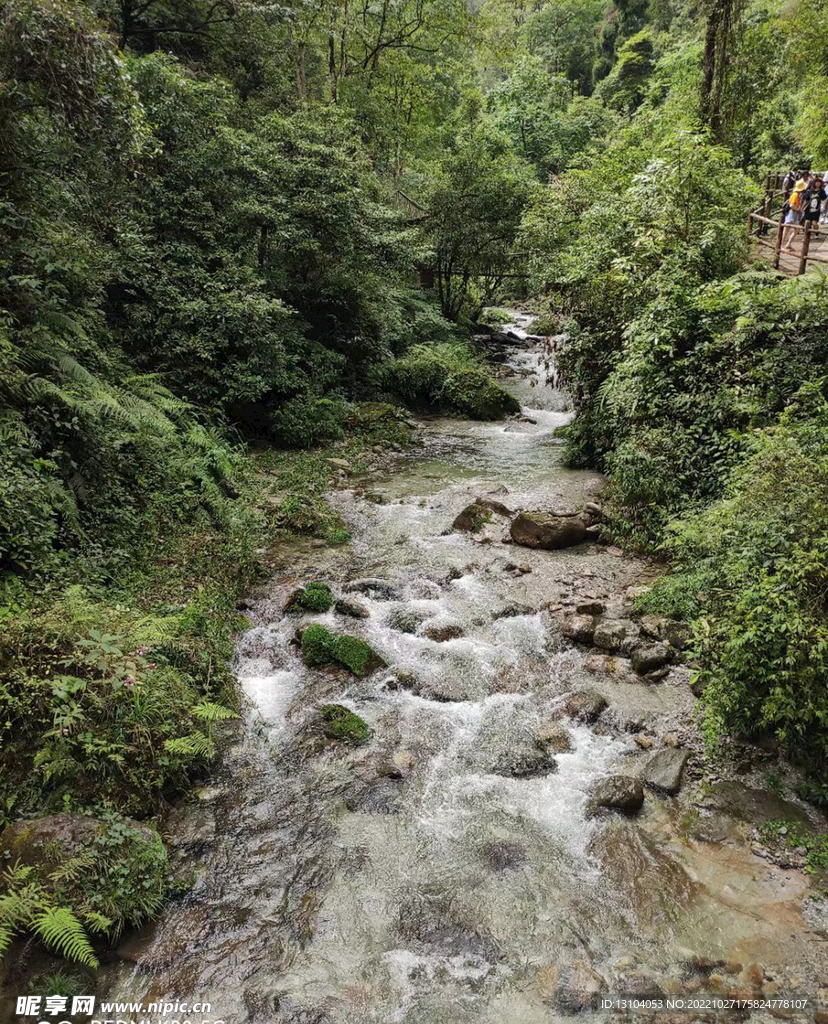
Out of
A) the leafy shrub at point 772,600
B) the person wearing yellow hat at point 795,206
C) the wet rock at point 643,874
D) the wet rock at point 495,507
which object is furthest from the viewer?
the person wearing yellow hat at point 795,206

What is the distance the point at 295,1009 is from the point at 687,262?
508 inches

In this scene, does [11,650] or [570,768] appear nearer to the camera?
[11,650]

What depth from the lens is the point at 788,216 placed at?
16.1m

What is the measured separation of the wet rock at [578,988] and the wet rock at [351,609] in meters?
5.16

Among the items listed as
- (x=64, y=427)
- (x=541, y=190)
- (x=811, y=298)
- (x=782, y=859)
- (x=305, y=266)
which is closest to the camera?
(x=782, y=859)

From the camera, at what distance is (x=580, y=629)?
8.26 metres

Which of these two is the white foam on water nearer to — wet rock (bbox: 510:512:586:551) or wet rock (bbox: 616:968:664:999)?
wet rock (bbox: 616:968:664:999)

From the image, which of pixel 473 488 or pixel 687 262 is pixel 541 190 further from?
pixel 473 488

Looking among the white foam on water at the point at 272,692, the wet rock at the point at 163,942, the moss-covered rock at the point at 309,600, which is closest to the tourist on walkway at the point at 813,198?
the moss-covered rock at the point at 309,600

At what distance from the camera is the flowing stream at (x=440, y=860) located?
14.2 feet

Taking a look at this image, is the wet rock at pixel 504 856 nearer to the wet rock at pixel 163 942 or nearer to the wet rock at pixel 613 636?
the wet rock at pixel 163 942

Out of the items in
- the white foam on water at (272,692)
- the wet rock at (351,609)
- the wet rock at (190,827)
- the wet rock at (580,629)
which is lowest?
the wet rock at (190,827)

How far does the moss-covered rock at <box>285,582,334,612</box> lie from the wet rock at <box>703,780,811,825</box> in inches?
214

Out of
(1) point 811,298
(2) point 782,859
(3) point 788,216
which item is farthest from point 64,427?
(3) point 788,216
